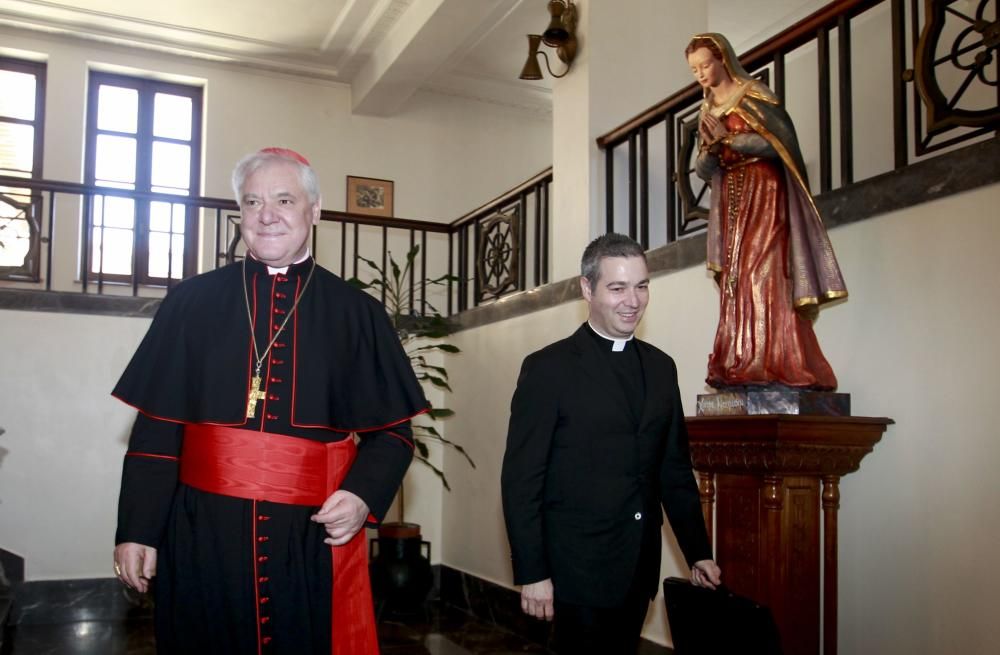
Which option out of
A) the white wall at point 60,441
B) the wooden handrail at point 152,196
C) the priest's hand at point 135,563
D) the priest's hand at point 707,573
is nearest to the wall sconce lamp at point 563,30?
the wooden handrail at point 152,196

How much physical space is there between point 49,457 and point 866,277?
5.58 metres

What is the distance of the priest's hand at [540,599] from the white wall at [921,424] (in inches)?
54.9

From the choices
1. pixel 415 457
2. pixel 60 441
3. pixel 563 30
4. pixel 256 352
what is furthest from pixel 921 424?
pixel 60 441

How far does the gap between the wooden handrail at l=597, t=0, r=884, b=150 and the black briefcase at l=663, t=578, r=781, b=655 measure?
8.19ft

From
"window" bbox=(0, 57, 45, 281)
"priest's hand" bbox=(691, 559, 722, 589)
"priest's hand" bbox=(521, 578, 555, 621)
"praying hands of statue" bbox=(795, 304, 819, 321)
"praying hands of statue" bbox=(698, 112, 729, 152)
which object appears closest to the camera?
"priest's hand" bbox=(521, 578, 555, 621)

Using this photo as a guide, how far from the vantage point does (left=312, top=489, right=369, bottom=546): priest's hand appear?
2.02 metres

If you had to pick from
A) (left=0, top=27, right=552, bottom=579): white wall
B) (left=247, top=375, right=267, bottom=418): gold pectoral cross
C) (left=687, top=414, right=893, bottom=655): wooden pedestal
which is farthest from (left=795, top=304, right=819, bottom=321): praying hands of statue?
(left=0, top=27, right=552, bottom=579): white wall

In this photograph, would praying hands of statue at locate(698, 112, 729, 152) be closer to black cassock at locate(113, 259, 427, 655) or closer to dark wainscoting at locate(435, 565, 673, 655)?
black cassock at locate(113, 259, 427, 655)

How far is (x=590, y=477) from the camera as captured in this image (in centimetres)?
233

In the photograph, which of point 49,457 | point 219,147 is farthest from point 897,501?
point 219,147

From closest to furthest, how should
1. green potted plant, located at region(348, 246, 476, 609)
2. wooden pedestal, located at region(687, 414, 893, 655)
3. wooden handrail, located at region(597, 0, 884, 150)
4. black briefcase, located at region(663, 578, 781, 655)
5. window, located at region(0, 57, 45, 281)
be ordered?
black briefcase, located at region(663, 578, 781, 655) → wooden pedestal, located at region(687, 414, 893, 655) → wooden handrail, located at region(597, 0, 884, 150) → green potted plant, located at region(348, 246, 476, 609) → window, located at region(0, 57, 45, 281)

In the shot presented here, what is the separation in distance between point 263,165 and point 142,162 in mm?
8006

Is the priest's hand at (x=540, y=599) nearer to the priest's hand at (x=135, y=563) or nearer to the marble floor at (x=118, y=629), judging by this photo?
the priest's hand at (x=135, y=563)

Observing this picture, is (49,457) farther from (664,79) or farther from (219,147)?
(664,79)
